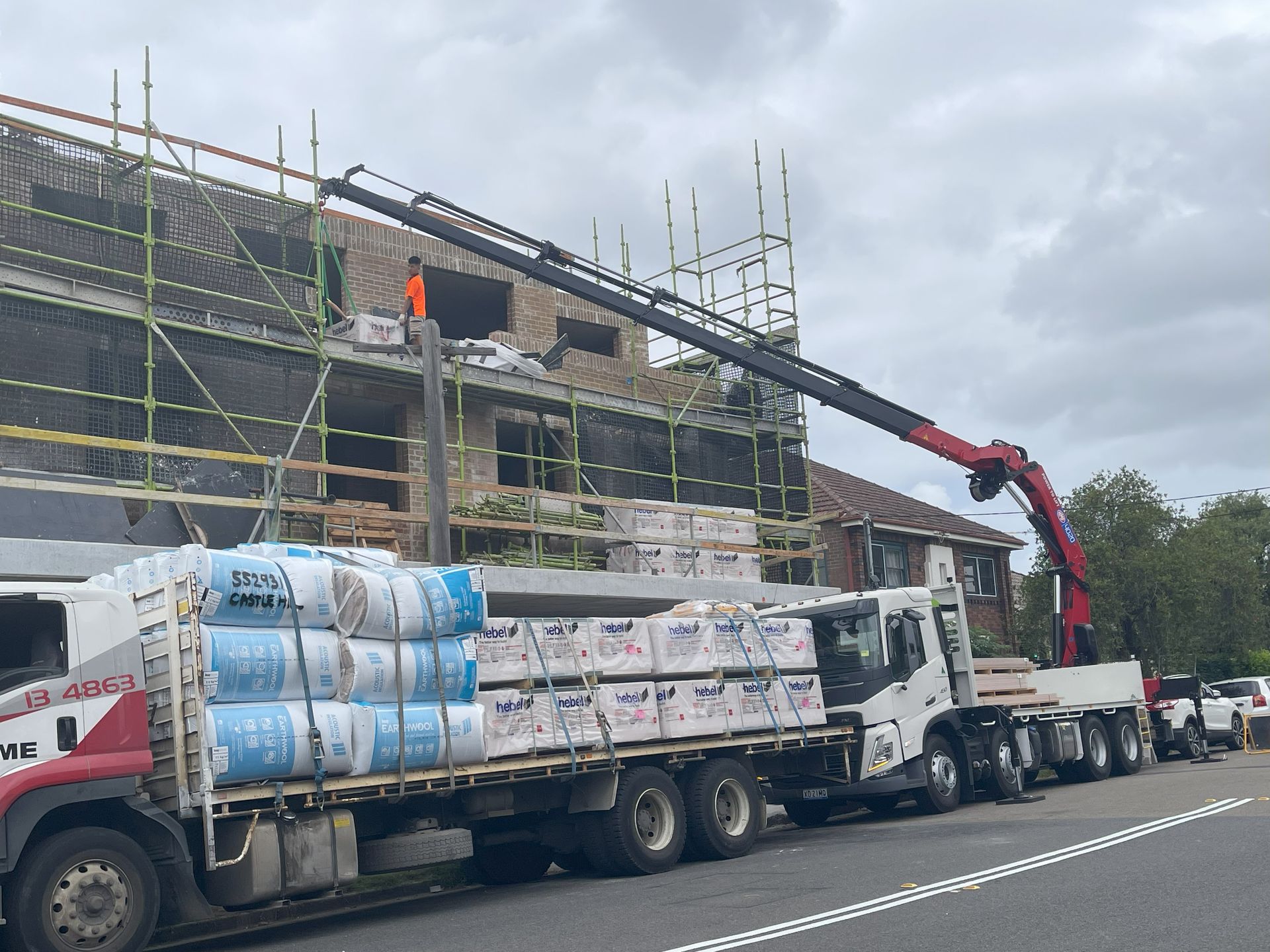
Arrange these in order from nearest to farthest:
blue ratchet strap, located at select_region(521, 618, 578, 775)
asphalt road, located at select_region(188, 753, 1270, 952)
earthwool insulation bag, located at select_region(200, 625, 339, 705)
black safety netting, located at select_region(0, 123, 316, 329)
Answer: asphalt road, located at select_region(188, 753, 1270, 952) < earthwool insulation bag, located at select_region(200, 625, 339, 705) < blue ratchet strap, located at select_region(521, 618, 578, 775) < black safety netting, located at select_region(0, 123, 316, 329)

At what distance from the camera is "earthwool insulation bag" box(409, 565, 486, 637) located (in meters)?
10.2

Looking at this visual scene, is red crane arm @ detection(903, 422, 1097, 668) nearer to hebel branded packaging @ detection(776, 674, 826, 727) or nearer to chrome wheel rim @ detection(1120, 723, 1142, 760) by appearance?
chrome wheel rim @ detection(1120, 723, 1142, 760)

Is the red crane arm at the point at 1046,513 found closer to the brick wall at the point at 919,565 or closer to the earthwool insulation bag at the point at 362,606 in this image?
the brick wall at the point at 919,565

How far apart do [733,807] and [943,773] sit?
4259 mm

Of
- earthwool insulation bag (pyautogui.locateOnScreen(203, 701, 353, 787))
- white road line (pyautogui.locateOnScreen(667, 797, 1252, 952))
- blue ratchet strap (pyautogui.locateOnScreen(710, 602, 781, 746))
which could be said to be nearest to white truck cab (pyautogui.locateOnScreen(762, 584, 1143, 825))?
blue ratchet strap (pyautogui.locateOnScreen(710, 602, 781, 746))

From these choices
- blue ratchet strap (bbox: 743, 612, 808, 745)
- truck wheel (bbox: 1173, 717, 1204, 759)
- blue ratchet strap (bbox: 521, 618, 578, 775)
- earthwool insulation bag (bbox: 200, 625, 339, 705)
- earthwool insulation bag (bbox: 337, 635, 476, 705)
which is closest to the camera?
earthwool insulation bag (bbox: 200, 625, 339, 705)

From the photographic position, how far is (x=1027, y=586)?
104 ft

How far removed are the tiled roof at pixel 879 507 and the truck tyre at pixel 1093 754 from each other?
10191 millimetres

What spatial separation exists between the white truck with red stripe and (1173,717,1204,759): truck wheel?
16139 mm

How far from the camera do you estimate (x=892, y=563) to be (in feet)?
105

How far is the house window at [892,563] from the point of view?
31.3 meters

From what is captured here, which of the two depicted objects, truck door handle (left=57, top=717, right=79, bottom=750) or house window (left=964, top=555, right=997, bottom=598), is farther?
house window (left=964, top=555, right=997, bottom=598)

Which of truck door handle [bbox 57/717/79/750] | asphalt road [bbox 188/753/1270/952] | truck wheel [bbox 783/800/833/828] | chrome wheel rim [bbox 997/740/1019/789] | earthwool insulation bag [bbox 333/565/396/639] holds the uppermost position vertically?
earthwool insulation bag [bbox 333/565/396/639]

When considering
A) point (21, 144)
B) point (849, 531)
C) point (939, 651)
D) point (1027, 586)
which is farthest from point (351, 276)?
point (1027, 586)
